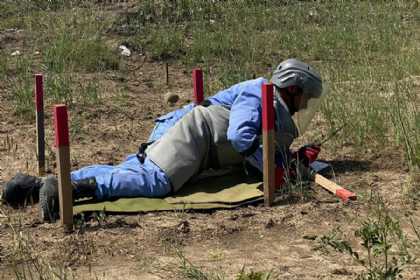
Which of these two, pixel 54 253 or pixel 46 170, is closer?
pixel 54 253

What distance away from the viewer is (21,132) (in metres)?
6.14

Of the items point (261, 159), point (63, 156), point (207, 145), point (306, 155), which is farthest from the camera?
point (306, 155)

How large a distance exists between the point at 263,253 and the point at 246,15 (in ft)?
26.1

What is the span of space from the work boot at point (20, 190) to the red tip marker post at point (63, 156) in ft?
1.98

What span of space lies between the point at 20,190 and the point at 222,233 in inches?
50.2

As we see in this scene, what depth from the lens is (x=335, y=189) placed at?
4.35 m

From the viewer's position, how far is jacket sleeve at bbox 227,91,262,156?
14.1 feet

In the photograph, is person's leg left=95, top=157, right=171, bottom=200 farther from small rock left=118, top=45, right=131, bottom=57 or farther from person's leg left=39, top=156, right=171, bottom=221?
small rock left=118, top=45, right=131, bottom=57

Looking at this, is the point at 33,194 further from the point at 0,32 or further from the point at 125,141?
the point at 0,32

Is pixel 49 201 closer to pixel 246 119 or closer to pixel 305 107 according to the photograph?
pixel 246 119

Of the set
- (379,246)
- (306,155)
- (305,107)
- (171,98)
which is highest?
(171,98)

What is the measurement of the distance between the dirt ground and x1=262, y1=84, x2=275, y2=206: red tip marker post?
0.54 feet

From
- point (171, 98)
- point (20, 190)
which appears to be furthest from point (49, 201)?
point (171, 98)

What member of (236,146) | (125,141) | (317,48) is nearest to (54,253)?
(236,146)
